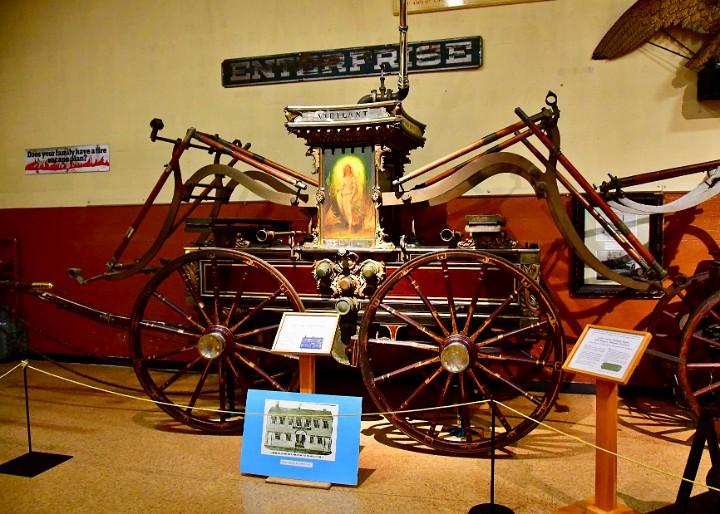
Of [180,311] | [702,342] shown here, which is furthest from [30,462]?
[702,342]

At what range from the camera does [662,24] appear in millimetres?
4719

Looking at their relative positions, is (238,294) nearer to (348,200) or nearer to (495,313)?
(348,200)

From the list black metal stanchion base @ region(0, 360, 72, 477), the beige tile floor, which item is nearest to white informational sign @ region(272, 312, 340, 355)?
the beige tile floor

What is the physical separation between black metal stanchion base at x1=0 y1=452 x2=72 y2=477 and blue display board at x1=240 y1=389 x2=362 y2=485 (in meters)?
1.18

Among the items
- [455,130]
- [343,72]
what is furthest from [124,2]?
[455,130]

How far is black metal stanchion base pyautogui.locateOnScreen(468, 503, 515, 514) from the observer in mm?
2837

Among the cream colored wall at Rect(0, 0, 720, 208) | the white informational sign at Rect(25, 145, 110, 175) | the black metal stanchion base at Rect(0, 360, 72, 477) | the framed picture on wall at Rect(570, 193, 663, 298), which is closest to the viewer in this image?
the black metal stanchion base at Rect(0, 360, 72, 477)

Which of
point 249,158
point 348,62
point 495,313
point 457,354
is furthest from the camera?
point 348,62

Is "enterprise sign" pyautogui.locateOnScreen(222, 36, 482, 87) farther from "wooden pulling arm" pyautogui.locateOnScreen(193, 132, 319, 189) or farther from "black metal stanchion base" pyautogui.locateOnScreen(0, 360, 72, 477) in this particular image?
"black metal stanchion base" pyautogui.locateOnScreen(0, 360, 72, 477)

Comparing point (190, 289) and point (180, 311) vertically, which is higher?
point (190, 289)

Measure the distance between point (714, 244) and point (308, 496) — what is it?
11.9 ft

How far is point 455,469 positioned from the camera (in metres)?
3.42

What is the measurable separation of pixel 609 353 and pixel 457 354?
0.97m

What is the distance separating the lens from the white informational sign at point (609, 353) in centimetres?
253
